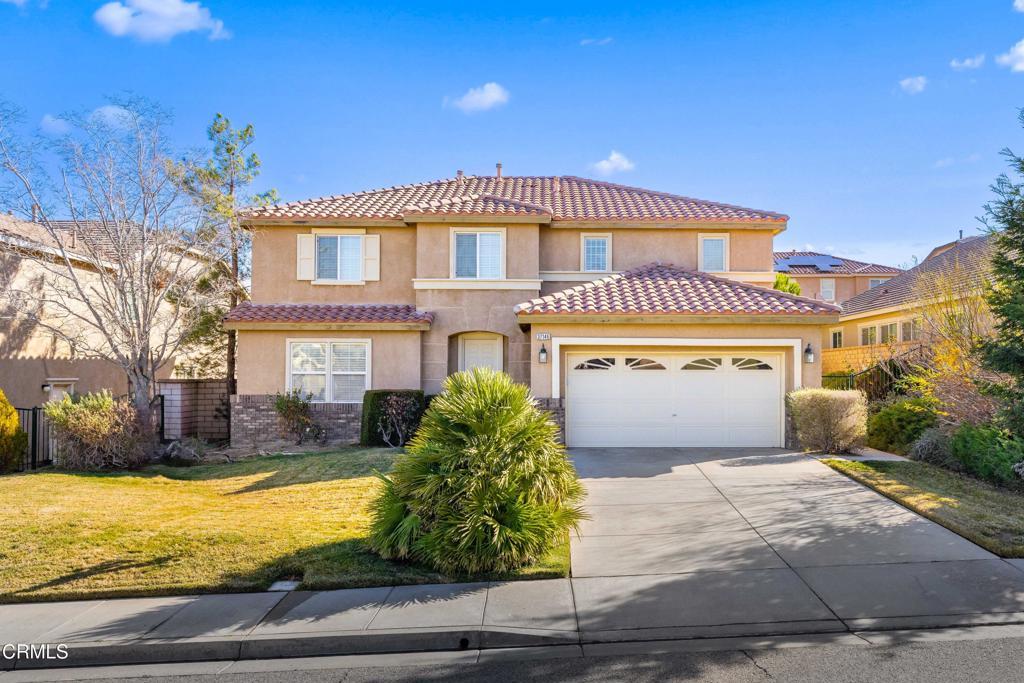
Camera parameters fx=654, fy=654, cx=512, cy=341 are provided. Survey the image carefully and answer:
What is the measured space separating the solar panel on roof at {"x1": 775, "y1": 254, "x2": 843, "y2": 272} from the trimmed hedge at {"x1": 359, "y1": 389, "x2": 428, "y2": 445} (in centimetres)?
3008

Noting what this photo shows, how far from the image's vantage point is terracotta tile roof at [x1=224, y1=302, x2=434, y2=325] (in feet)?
55.5

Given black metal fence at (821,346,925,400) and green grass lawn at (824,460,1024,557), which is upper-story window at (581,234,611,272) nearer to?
black metal fence at (821,346,925,400)

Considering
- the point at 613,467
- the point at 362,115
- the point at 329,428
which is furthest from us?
the point at 329,428

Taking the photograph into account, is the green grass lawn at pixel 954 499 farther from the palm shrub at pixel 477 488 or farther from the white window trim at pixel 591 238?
the white window trim at pixel 591 238

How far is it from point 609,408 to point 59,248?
14.3 meters

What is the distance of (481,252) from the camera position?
17.7m

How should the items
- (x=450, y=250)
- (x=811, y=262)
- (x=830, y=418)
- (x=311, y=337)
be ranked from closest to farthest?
(x=830, y=418) < (x=311, y=337) < (x=450, y=250) < (x=811, y=262)

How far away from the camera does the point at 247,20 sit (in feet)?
45.2

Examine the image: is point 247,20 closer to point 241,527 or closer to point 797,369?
point 241,527

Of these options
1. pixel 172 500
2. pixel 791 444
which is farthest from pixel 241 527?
pixel 791 444

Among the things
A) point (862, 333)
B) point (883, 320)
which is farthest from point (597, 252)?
point (862, 333)

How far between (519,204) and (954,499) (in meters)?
12.0

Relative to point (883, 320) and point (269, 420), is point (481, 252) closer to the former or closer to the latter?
point (269, 420)

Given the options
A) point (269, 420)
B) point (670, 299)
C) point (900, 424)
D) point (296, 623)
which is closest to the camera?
point (296, 623)
